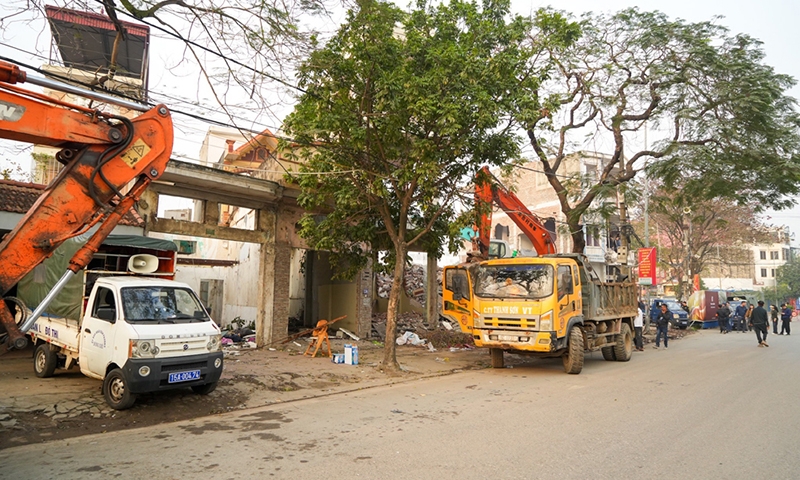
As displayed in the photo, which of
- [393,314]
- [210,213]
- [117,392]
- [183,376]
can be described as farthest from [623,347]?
[117,392]

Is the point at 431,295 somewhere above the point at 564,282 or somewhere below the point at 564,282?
below

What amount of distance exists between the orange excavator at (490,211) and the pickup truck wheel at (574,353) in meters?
3.24

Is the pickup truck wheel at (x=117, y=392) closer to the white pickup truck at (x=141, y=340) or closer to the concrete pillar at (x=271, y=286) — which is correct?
the white pickup truck at (x=141, y=340)

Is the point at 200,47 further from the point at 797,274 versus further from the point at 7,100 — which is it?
the point at 797,274

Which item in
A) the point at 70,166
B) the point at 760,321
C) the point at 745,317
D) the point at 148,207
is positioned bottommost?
the point at 745,317

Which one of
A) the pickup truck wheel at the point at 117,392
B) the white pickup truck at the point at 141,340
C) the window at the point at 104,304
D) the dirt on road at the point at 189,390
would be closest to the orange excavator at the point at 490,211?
the dirt on road at the point at 189,390

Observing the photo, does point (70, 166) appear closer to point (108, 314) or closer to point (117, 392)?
point (108, 314)

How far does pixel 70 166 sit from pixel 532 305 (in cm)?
887

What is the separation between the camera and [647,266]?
22.4 m

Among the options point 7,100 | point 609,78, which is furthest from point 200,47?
point 609,78

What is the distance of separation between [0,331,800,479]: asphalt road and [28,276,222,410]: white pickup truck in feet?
2.62

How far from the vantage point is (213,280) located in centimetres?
2236

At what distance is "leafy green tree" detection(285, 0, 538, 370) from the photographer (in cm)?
990

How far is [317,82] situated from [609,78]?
10.1m
